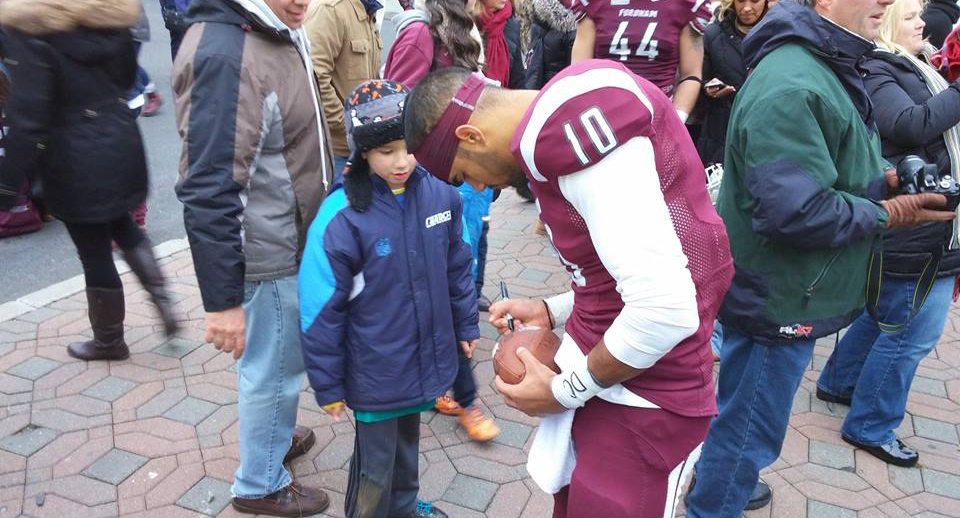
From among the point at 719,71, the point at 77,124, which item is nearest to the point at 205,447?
the point at 77,124

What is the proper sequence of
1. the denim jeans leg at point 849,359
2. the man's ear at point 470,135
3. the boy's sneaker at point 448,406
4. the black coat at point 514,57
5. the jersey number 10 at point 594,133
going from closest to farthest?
1. the jersey number 10 at point 594,133
2. the man's ear at point 470,135
3. the boy's sneaker at point 448,406
4. the denim jeans leg at point 849,359
5. the black coat at point 514,57

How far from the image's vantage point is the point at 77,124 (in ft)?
10.8

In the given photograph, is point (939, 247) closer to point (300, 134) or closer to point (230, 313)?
point (300, 134)

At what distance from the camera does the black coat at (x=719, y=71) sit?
175 inches

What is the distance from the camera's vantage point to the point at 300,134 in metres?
2.54

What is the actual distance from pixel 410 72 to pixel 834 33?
2.03 metres

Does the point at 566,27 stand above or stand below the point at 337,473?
above

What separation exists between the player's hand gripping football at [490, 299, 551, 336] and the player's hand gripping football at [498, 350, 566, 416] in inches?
9.9

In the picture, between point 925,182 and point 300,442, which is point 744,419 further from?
point 300,442

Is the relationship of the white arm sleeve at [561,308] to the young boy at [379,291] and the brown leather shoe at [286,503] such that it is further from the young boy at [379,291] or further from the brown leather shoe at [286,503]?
the brown leather shoe at [286,503]

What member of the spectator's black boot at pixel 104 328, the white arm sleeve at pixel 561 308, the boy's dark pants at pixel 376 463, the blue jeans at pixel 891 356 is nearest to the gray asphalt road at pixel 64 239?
the spectator's black boot at pixel 104 328

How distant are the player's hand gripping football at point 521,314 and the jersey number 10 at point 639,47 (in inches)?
97.9

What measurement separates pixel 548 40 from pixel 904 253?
3456 millimetres

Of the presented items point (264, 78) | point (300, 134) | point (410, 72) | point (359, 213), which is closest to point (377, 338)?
point (359, 213)
